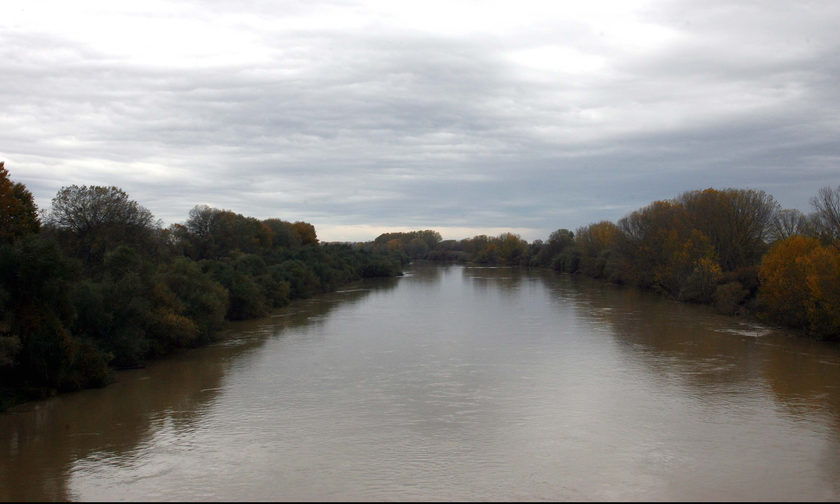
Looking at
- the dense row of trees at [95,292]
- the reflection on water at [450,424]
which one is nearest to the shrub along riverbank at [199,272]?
the dense row of trees at [95,292]

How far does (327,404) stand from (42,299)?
366 inches

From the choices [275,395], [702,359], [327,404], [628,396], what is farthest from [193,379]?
[702,359]

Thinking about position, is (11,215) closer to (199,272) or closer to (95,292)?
(95,292)

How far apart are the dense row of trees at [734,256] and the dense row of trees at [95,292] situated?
27.6 metres

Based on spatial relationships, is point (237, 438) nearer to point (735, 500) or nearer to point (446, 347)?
point (735, 500)

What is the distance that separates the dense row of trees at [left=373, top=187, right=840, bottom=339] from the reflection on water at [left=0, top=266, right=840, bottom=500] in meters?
2.64

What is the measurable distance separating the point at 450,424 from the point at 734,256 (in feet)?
132

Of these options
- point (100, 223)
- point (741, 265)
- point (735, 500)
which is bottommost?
point (735, 500)

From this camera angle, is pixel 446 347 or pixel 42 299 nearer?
pixel 42 299

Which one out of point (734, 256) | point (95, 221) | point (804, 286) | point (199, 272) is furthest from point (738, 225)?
point (95, 221)

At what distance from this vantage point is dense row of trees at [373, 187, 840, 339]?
2938 cm

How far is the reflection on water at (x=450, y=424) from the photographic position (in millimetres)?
12766

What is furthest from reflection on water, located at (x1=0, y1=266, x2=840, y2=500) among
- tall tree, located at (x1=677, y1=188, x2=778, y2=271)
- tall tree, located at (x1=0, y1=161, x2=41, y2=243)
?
tall tree, located at (x1=677, y1=188, x2=778, y2=271)

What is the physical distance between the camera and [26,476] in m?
13.3
